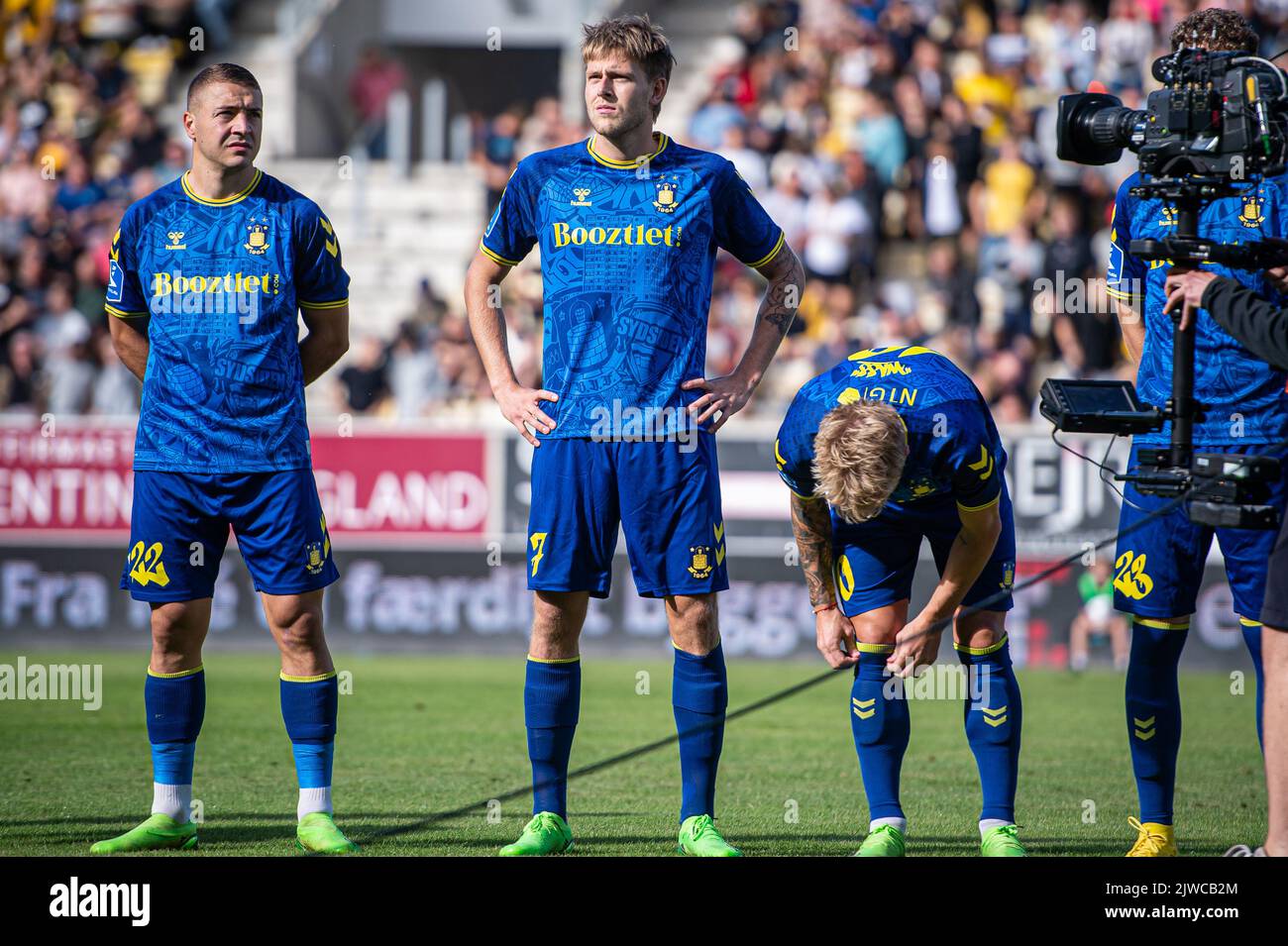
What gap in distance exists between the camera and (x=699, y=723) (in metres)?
5.38

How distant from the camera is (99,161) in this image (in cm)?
1773

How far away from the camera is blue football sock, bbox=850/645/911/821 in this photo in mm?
5289

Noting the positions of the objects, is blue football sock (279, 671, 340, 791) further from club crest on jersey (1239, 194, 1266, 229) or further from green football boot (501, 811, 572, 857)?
club crest on jersey (1239, 194, 1266, 229)

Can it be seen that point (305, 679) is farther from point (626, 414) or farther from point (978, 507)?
point (978, 507)

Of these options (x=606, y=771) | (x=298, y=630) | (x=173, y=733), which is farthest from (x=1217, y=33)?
(x=173, y=733)

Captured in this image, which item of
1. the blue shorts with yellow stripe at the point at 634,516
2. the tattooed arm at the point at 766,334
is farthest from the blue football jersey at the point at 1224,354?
the blue shorts with yellow stripe at the point at 634,516

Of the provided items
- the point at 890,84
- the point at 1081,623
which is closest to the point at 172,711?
the point at 1081,623

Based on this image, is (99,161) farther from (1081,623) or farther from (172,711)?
(172,711)

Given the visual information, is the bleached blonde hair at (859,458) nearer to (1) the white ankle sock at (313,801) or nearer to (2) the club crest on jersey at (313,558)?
(2) the club crest on jersey at (313,558)

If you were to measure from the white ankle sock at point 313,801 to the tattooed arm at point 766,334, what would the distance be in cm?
191

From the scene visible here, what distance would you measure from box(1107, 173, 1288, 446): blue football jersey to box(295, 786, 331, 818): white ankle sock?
3.19 metres

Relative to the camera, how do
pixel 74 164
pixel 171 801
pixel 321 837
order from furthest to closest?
pixel 74 164, pixel 171 801, pixel 321 837

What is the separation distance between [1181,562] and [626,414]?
2029 millimetres
